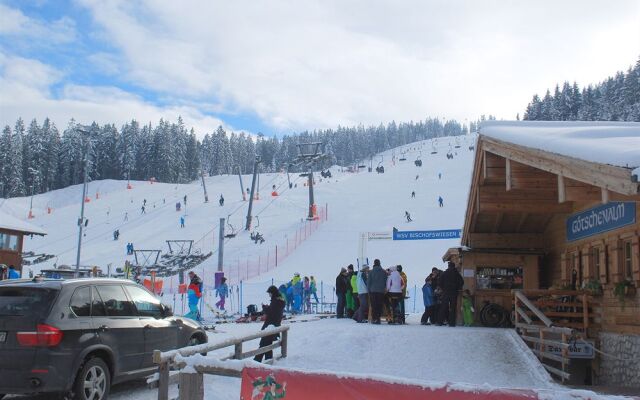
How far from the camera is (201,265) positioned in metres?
40.9

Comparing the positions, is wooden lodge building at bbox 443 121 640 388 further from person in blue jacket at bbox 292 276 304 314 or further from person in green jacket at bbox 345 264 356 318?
person in blue jacket at bbox 292 276 304 314

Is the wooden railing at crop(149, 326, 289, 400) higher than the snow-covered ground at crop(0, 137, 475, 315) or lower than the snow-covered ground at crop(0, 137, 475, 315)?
lower

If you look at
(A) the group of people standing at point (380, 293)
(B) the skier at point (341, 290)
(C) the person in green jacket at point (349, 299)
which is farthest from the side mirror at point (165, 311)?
(C) the person in green jacket at point (349, 299)

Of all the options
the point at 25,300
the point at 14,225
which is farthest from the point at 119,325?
the point at 14,225

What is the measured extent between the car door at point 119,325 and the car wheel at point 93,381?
0.90 ft

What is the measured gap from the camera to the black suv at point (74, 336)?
682 centimetres

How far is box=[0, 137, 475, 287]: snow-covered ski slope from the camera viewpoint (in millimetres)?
40406

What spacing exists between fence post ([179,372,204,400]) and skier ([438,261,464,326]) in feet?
42.8

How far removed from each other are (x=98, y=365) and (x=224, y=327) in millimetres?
10554

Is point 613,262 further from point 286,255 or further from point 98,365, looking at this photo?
point 286,255

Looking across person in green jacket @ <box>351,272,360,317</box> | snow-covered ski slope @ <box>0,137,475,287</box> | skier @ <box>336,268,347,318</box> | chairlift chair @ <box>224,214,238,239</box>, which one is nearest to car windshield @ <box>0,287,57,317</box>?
person in green jacket @ <box>351,272,360,317</box>

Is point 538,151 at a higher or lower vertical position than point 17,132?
lower

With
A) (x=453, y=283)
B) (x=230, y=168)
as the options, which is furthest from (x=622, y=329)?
(x=230, y=168)

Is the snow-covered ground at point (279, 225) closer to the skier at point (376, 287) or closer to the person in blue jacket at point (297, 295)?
the person in blue jacket at point (297, 295)
